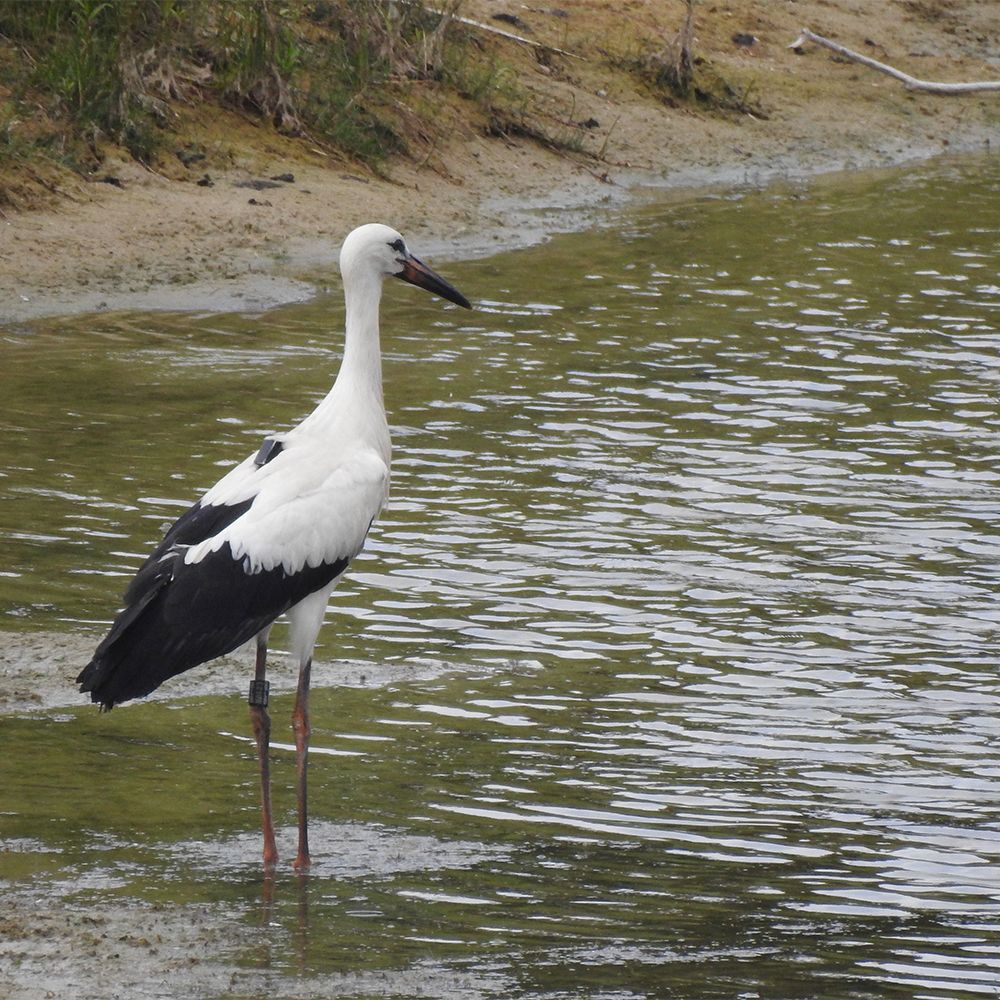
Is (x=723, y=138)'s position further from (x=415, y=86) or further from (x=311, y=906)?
(x=311, y=906)

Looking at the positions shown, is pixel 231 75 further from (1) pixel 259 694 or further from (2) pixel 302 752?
(2) pixel 302 752

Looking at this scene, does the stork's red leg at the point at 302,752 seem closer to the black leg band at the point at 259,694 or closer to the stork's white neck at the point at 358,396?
the black leg band at the point at 259,694

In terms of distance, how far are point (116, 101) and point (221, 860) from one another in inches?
358

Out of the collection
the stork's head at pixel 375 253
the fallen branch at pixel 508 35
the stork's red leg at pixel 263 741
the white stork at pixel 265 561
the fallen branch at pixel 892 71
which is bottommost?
the stork's red leg at pixel 263 741

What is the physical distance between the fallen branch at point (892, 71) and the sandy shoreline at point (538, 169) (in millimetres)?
99

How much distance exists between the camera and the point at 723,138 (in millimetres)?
17578

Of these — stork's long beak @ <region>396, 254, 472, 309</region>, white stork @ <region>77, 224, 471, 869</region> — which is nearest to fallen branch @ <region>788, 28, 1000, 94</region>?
stork's long beak @ <region>396, 254, 472, 309</region>

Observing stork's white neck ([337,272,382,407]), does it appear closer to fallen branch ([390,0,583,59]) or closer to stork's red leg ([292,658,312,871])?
stork's red leg ([292,658,312,871])

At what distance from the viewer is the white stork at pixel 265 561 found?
18.1 ft

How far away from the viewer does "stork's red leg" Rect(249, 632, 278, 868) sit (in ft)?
17.9

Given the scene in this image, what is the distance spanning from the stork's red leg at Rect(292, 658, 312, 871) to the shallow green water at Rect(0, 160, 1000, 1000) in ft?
0.42

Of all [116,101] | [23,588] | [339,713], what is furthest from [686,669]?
[116,101]

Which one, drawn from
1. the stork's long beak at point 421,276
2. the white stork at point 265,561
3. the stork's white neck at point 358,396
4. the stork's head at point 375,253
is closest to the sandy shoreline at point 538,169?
the stork's long beak at point 421,276

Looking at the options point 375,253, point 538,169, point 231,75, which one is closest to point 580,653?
point 375,253
